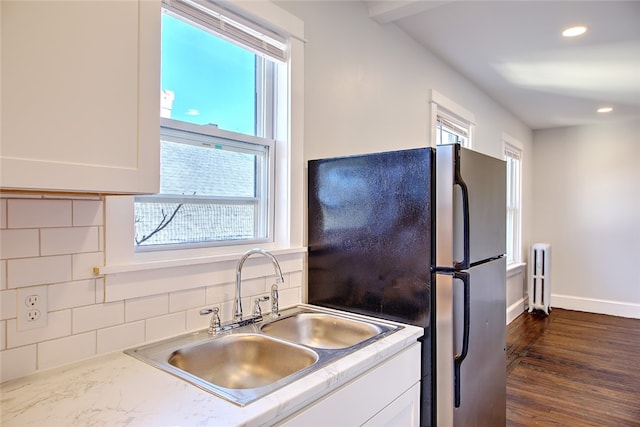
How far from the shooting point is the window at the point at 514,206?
5.15 metres

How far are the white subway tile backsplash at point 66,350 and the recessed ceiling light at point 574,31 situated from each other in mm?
3163

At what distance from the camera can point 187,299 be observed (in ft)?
4.63

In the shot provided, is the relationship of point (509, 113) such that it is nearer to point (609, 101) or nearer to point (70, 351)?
point (609, 101)

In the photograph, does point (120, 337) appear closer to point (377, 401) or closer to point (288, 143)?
point (377, 401)

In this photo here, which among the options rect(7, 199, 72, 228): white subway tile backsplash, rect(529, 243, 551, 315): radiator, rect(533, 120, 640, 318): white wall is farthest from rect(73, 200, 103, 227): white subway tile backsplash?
rect(533, 120, 640, 318): white wall

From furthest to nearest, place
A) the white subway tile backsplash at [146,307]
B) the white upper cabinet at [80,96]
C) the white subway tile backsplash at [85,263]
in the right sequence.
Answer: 1. the white subway tile backsplash at [146,307]
2. the white subway tile backsplash at [85,263]
3. the white upper cabinet at [80,96]

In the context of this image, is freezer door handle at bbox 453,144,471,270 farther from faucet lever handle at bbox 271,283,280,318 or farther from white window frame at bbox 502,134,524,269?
white window frame at bbox 502,134,524,269

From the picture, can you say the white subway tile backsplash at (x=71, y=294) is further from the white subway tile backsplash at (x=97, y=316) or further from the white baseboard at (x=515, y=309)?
the white baseboard at (x=515, y=309)

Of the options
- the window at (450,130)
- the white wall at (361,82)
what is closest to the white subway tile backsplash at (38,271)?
the white wall at (361,82)

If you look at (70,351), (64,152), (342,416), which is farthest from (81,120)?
(342,416)

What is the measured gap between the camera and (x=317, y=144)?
1.97 meters

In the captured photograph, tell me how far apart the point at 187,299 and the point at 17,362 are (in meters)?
0.51

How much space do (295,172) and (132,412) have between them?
3.94 feet

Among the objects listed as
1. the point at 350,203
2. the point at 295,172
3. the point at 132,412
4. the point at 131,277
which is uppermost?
the point at 295,172
